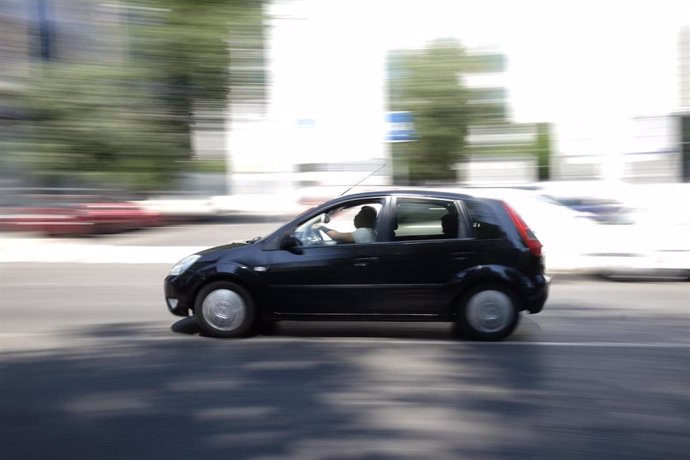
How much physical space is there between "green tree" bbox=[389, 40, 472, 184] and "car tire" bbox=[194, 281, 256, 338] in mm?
25983

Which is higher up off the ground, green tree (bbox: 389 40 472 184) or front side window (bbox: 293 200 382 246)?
green tree (bbox: 389 40 472 184)

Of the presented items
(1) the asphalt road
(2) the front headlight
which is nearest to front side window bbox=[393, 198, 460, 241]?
(1) the asphalt road

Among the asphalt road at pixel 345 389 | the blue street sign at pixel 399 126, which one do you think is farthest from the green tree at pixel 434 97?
the asphalt road at pixel 345 389

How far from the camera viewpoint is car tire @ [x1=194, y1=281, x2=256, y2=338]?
7039mm

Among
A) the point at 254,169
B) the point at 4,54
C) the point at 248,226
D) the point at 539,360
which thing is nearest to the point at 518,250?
the point at 539,360

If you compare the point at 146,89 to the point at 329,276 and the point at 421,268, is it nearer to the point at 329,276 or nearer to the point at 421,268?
the point at 329,276

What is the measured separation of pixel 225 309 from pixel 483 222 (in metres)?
2.53

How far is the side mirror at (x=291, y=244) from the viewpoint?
23.0 ft

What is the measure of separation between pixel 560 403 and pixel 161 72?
344 cm

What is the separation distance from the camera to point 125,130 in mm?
4844

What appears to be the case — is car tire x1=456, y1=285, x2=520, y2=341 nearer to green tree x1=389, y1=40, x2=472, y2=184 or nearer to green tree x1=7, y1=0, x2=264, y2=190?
green tree x1=7, y1=0, x2=264, y2=190

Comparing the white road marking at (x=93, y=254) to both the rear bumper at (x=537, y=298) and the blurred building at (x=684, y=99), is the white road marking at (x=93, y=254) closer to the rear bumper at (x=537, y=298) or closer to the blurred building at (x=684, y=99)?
the rear bumper at (x=537, y=298)

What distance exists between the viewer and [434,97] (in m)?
32.1

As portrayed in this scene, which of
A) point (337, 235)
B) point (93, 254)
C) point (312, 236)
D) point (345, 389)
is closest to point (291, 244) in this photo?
point (312, 236)
